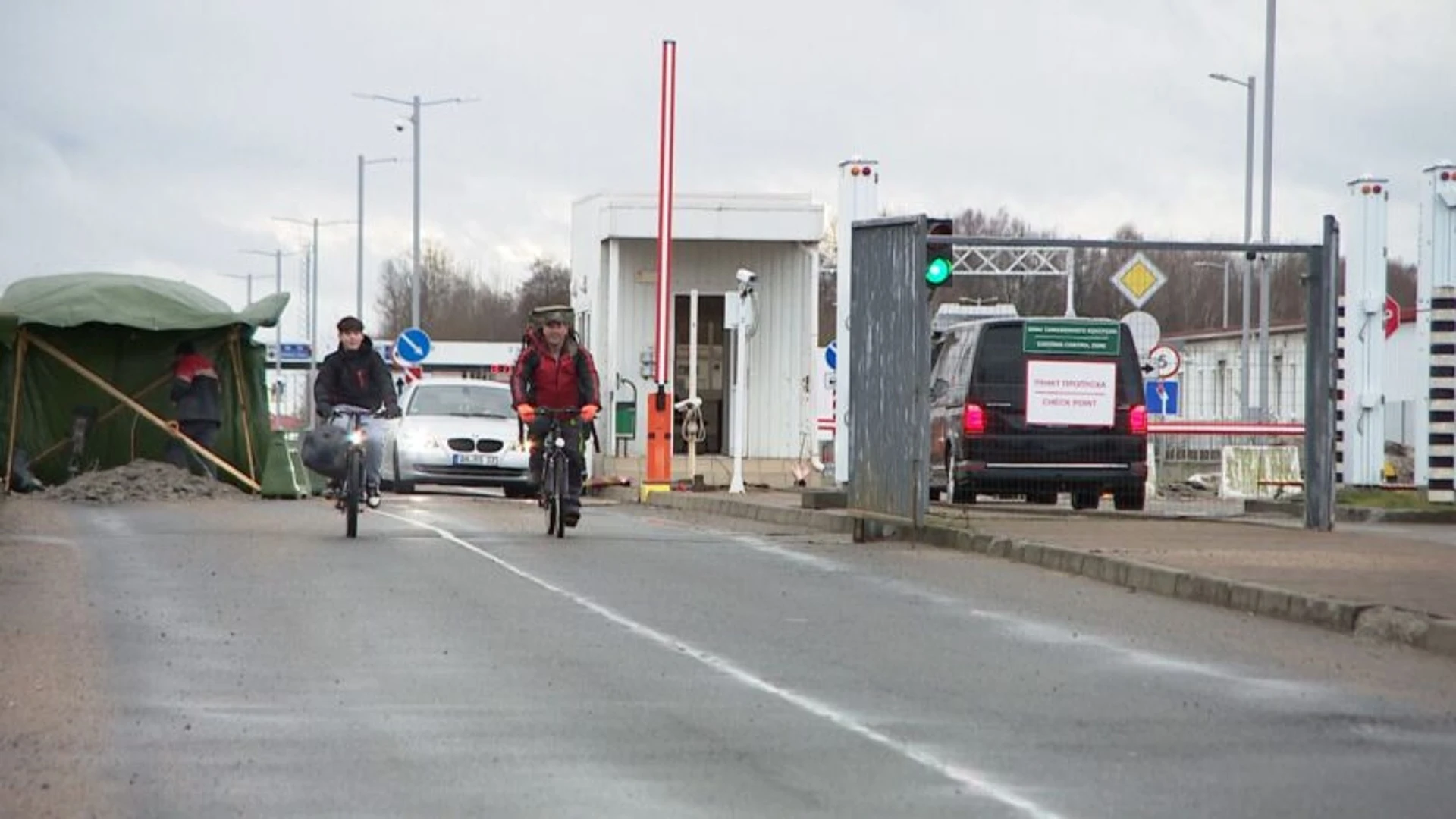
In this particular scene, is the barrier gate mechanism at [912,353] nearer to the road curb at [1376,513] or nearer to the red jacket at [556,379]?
the red jacket at [556,379]

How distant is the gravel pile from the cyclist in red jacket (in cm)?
800

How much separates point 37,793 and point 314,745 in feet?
3.66

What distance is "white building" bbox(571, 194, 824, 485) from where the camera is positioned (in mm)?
35531

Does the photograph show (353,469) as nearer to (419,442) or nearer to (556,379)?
(556,379)

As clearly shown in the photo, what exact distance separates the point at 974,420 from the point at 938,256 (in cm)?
357

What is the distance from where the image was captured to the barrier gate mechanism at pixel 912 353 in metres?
18.8

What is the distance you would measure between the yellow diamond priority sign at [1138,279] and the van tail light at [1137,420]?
306 centimetres

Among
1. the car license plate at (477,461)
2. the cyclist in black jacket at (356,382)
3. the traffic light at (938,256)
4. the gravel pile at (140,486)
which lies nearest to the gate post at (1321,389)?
the traffic light at (938,256)

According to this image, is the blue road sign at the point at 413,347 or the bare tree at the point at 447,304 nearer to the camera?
the blue road sign at the point at 413,347

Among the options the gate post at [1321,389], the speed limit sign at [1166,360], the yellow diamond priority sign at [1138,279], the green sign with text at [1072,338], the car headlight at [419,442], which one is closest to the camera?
the gate post at [1321,389]

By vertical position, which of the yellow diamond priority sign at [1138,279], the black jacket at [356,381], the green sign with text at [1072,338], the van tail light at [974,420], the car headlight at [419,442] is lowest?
the car headlight at [419,442]

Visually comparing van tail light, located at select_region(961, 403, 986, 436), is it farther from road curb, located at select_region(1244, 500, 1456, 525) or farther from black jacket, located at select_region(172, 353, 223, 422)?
black jacket, located at select_region(172, 353, 223, 422)

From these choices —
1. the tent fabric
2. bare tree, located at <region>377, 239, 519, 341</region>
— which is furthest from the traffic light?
bare tree, located at <region>377, 239, 519, 341</region>

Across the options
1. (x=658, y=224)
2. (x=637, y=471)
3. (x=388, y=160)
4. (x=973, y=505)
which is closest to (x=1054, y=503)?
(x=973, y=505)
